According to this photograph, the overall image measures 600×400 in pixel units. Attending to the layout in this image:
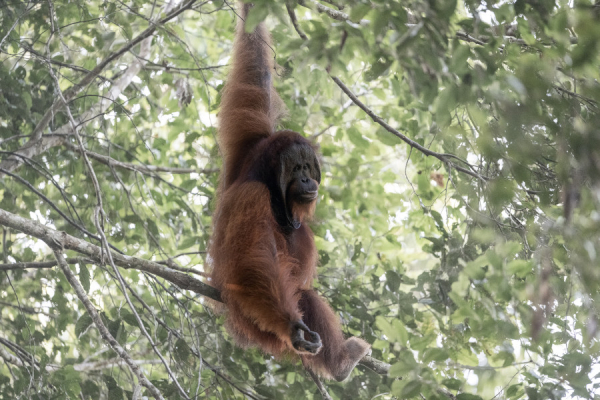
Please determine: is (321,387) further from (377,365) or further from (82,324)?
(82,324)

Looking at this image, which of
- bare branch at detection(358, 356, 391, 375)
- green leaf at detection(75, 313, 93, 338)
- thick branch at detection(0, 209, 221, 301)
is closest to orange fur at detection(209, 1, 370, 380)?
bare branch at detection(358, 356, 391, 375)

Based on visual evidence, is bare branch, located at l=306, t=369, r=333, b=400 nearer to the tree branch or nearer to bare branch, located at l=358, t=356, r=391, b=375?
bare branch, located at l=358, t=356, r=391, b=375

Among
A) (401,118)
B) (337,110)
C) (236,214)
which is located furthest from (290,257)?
(337,110)

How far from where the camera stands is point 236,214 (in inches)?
152

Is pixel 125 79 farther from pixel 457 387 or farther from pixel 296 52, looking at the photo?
pixel 457 387

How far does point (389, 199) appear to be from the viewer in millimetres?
6418

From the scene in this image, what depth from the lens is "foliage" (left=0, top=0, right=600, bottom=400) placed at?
2.08m

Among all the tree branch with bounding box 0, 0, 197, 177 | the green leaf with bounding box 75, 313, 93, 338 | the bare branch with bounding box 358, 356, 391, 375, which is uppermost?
the tree branch with bounding box 0, 0, 197, 177

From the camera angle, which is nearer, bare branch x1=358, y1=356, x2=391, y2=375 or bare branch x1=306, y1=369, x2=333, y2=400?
bare branch x1=306, y1=369, x2=333, y2=400

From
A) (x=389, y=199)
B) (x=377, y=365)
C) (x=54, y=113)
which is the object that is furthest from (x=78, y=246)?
(x=389, y=199)

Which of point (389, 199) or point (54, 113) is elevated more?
point (54, 113)

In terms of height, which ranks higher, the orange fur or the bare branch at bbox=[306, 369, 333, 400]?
the orange fur

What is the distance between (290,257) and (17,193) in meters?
2.76

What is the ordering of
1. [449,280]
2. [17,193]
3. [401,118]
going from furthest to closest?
1. [401,118]
2. [17,193]
3. [449,280]
